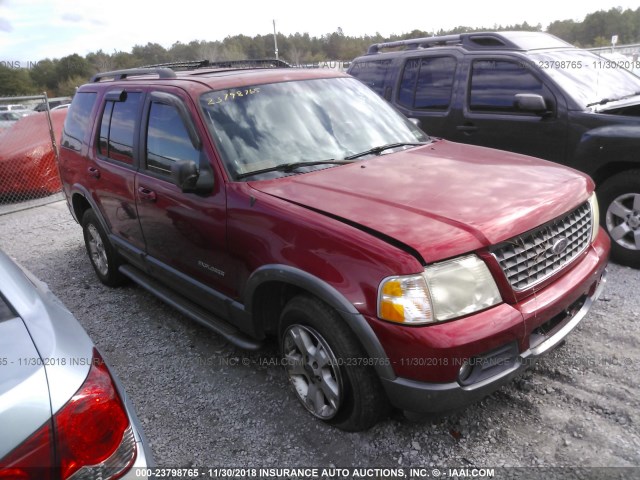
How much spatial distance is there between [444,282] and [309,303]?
2.32 ft

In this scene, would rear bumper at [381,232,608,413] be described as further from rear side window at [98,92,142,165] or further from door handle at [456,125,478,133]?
door handle at [456,125,478,133]

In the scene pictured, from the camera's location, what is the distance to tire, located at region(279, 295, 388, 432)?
2375 mm

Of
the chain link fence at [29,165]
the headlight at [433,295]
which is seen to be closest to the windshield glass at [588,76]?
the headlight at [433,295]

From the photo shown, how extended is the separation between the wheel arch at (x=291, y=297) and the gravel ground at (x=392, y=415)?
0.44m

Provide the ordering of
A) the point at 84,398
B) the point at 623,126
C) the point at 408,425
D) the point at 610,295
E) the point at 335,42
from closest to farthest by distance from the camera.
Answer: the point at 84,398 < the point at 408,425 < the point at 610,295 < the point at 623,126 < the point at 335,42

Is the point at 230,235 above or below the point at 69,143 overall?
below

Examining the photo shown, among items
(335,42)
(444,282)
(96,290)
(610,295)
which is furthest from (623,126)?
(335,42)

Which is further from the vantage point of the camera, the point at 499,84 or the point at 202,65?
the point at 499,84

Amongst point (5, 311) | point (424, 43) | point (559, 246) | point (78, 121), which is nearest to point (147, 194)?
point (78, 121)

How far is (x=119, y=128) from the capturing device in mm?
4098

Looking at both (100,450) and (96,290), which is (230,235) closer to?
(100,450)

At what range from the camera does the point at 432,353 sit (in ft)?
6.92

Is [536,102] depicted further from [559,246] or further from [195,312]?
[195,312]

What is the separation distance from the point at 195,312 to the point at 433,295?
188 cm
